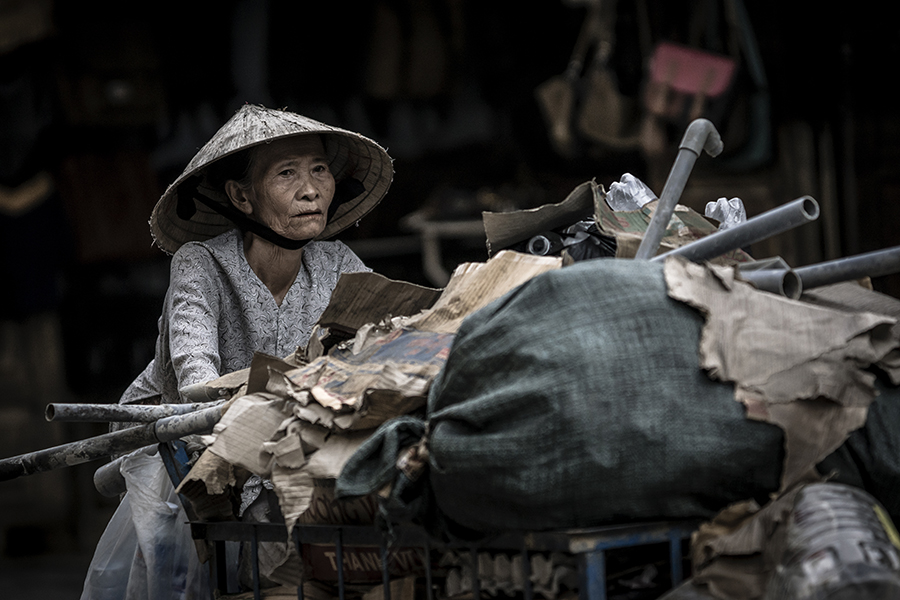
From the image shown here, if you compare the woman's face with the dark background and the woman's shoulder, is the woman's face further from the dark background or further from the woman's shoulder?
the dark background

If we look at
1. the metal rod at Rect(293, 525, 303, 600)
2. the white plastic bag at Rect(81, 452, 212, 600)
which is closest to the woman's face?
the white plastic bag at Rect(81, 452, 212, 600)

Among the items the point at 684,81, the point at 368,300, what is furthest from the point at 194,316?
the point at 684,81

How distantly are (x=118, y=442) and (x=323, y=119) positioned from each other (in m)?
3.81

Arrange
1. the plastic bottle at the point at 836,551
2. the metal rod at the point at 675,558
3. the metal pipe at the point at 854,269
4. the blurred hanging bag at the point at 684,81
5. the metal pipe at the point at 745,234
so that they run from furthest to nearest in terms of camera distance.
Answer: the blurred hanging bag at the point at 684,81 → the metal pipe at the point at 745,234 → the metal pipe at the point at 854,269 → the metal rod at the point at 675,558 → the plastic bottle at the point at 836,551

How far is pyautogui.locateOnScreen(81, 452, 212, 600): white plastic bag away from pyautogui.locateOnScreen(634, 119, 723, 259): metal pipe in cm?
127

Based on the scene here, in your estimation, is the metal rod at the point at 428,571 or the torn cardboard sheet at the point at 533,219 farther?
the torn cardboard sheet at the point at 533,219

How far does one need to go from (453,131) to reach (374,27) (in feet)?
2.43

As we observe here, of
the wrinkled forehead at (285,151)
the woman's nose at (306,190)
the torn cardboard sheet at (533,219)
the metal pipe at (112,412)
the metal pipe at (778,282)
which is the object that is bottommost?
the metal pipe at (112,412)

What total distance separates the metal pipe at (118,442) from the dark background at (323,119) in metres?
3.28

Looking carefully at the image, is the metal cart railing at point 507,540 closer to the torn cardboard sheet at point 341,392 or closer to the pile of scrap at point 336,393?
the pile of scrap at point 336,393

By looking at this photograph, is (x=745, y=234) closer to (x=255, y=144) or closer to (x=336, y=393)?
(x=336, y=393)

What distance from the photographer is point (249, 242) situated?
3.05m

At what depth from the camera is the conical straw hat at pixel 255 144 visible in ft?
9.34

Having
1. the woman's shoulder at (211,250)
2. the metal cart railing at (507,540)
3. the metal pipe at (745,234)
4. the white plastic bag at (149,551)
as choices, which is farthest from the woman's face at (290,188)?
the metal pipe at (745,234)
